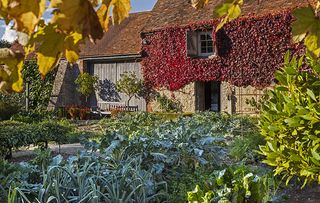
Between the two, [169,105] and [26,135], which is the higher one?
[169,105]

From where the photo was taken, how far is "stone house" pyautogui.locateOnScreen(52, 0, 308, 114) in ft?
55.6

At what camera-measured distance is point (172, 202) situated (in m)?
4.18

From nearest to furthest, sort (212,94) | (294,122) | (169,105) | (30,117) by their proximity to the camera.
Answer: (294,122), (30,117), (169,105), (212,94)

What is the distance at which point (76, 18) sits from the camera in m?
0.69

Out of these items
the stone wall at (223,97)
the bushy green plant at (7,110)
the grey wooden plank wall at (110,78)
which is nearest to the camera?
the bushy green plant at (7,110)

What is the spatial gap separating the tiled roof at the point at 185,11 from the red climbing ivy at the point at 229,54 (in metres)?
0.33

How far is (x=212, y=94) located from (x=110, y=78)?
5212mm

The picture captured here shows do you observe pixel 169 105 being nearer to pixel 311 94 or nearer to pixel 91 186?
pixel 311 94

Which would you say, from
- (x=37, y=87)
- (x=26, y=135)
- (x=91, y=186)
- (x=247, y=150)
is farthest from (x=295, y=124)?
(x=37, y=87)

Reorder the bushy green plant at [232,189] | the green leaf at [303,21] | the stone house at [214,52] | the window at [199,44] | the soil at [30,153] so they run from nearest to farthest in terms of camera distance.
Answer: the green leaf at [303,21]
the bushy green plant at [232,189]
the soil at [30,153]
the stone house at [214,52]
the window at [199,44]

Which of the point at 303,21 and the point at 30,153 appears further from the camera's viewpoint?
the point at 30,153

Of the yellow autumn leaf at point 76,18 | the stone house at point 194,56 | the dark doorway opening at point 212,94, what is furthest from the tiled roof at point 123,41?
the yellow autumn leaf at point 76,18

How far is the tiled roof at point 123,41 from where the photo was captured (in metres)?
20.7

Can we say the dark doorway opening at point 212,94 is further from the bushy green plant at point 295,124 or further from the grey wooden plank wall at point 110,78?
the bushy green plant at point 295,124
